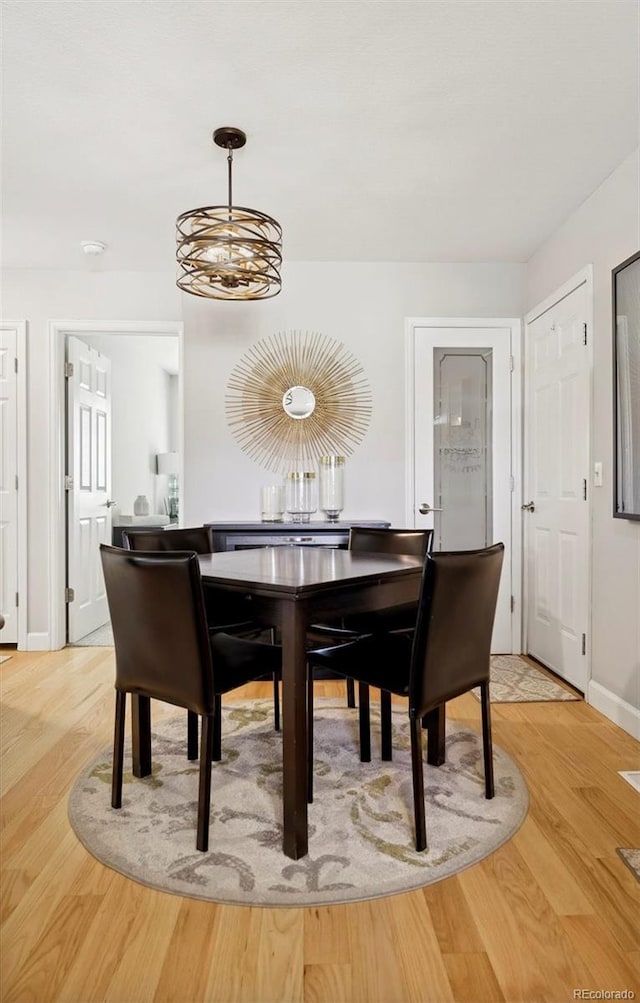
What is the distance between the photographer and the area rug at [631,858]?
1.58 meters

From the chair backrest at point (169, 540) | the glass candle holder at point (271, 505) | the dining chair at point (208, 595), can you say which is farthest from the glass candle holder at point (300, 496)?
the dining chair at point (208, 595)

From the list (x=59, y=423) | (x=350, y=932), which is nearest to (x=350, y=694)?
(x=350, y=932)

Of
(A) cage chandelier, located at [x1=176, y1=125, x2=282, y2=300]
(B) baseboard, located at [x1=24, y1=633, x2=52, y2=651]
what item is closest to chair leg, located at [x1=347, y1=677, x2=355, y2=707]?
(A) cage chandelier, located at [x1=176, y1=125, x2=282, y2=300]

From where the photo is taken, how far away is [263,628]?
2594 millimetres

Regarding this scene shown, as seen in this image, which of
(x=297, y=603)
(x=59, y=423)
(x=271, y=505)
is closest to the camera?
(x=297, y=603)

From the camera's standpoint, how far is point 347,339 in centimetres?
382

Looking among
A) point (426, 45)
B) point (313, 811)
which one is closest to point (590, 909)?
point (313, 811)

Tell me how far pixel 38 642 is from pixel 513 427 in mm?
3334

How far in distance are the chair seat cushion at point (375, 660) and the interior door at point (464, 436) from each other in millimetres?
1743

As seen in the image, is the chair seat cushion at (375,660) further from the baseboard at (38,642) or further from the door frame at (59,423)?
the baseboard at (38,642)

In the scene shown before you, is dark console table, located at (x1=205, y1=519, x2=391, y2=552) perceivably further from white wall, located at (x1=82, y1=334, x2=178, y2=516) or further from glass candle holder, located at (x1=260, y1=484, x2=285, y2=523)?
white wall, located at (x1=82, y1=334, x2=178, y2=516)

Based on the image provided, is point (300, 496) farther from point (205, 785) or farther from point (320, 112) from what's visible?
point (205, 785)

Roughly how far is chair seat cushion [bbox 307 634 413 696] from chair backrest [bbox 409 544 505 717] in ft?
0.30

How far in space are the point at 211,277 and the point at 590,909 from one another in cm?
228
